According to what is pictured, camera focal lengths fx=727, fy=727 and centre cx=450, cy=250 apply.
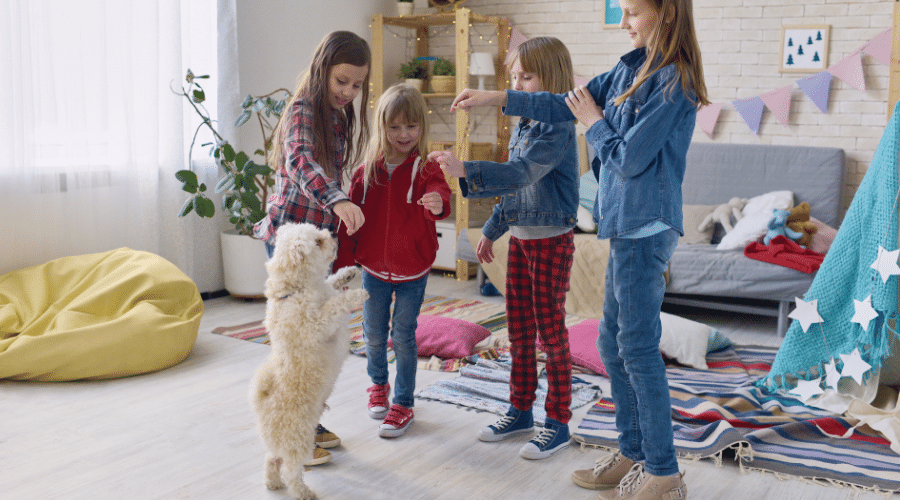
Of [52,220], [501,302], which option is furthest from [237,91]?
[501,302]

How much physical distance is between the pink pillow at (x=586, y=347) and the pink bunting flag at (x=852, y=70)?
2.13 m

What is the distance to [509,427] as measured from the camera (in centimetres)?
223

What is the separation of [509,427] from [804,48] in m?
3.19

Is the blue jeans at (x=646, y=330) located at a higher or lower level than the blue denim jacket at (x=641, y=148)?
lower

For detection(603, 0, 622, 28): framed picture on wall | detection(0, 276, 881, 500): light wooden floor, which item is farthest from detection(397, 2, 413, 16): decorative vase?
detection(0, 276, 881, 500): light wooden floor

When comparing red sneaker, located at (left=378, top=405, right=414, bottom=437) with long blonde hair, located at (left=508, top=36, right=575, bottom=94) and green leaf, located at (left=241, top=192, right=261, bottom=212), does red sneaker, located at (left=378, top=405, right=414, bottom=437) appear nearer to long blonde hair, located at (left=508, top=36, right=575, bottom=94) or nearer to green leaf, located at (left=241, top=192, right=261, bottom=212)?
long blonde hair, located at (left=508, top=36, right=575, bottom=94)

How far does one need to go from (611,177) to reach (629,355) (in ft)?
1.33

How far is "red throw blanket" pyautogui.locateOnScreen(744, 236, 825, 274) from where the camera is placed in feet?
11.3

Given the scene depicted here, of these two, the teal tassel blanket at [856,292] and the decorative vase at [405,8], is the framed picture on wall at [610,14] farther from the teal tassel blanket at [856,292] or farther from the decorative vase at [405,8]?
the teal tassel blanket at [856,292]

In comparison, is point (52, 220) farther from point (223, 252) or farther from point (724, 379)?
point (724, 379)

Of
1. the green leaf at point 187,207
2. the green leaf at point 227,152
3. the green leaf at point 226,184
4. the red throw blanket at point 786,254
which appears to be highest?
the green leaf at point 227,152

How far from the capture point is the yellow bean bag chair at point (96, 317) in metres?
2.70

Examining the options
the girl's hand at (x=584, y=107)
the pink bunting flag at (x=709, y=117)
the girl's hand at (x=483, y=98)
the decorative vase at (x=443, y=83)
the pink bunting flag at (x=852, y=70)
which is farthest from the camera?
the decorative vase at (x=443, y=83)

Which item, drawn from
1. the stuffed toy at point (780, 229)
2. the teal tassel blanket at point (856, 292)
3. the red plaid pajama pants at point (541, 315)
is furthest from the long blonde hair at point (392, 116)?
the stuffed toy at point (780, 229)
